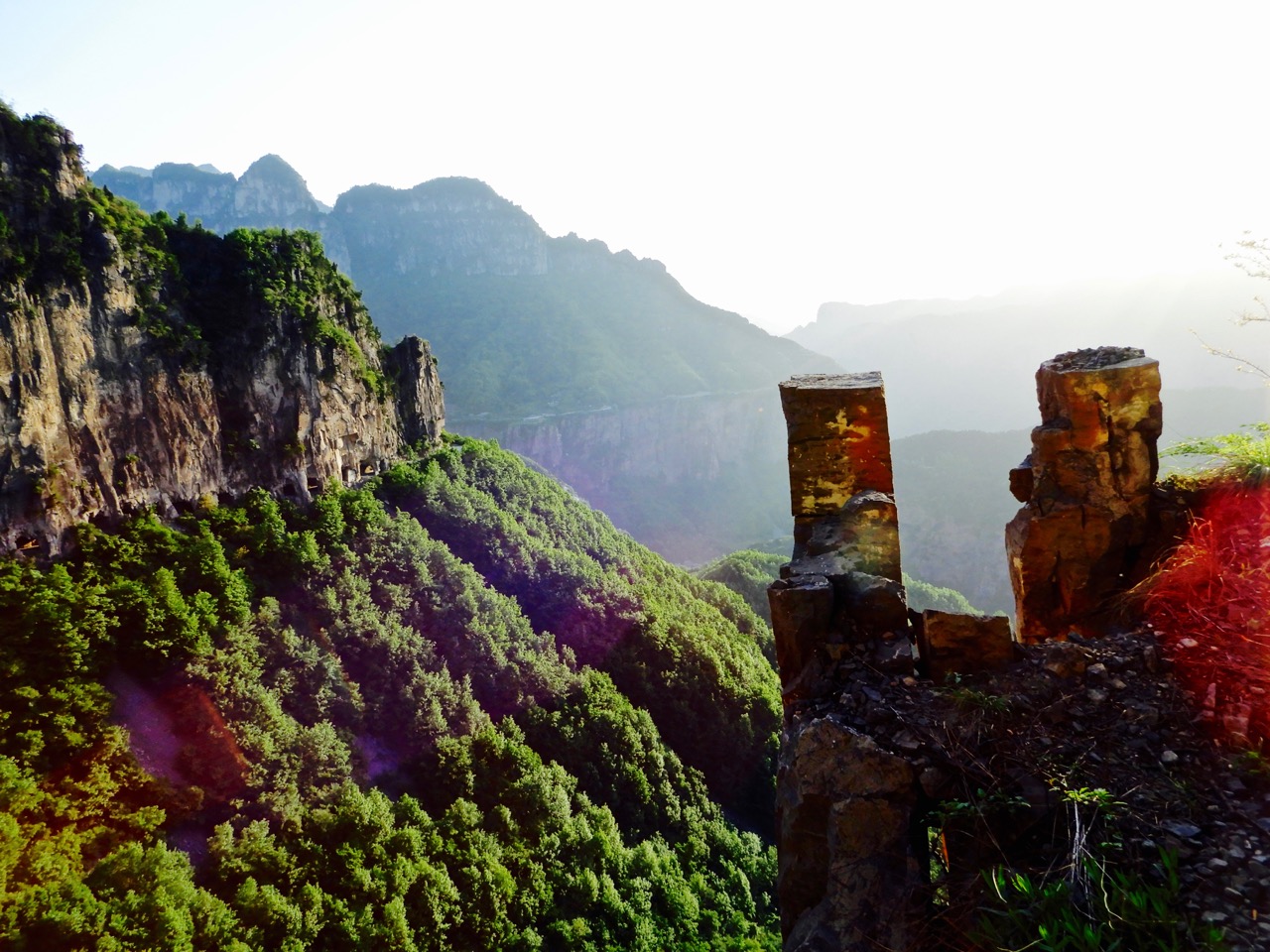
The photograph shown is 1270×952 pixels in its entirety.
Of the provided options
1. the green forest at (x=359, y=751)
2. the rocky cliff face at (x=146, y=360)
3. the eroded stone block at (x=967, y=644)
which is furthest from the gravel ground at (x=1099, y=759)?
the rocky cliff face at (x=146, y=360)

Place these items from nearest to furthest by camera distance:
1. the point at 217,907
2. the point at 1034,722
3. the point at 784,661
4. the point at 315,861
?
the point at 1034,722 < the point at 784,661 < the point at 217,907 < the point at 315,861

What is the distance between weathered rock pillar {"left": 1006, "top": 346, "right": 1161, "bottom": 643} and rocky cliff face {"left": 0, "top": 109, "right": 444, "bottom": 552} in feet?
78.2

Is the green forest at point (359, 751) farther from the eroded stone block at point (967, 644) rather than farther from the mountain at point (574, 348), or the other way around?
the mountain at point (574, 348)

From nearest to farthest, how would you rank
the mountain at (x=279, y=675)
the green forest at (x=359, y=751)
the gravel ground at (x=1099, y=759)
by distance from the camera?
1. the gravel ground at (x=1099, y=759)
2. the green forest at (x=359, y=751)
3. the mountain at (x=279, y=675)

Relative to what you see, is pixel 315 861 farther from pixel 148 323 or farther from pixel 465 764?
pixel 148 323

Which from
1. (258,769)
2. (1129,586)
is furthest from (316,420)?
(1129,586)

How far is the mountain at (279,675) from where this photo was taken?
53.5 ft

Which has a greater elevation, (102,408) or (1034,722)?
(102,408)

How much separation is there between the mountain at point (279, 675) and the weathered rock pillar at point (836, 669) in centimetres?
1549

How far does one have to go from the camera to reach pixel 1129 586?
20.8ft

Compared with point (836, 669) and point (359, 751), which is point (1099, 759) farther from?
point (359, 751)

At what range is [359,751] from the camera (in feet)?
71.2

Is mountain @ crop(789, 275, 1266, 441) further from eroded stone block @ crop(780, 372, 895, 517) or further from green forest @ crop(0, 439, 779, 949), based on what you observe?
eroded stone block @ crop(780, 372, 895, 517)

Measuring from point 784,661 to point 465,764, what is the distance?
20316 millimetres
